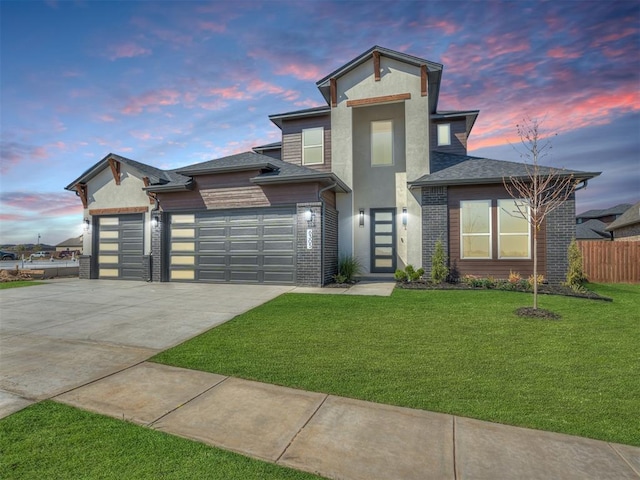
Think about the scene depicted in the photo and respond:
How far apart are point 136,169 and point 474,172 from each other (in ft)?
44.6

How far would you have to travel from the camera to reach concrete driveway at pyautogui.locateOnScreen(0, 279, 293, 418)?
13.1 feet

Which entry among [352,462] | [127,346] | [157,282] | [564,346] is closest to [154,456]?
[352,462]

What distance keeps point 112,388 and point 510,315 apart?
7151 mm

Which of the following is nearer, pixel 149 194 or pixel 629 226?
pixel 149 194

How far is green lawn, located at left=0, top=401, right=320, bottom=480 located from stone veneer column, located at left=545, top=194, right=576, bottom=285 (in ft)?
38.7

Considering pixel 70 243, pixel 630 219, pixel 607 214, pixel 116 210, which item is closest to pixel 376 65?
pixel 116 210

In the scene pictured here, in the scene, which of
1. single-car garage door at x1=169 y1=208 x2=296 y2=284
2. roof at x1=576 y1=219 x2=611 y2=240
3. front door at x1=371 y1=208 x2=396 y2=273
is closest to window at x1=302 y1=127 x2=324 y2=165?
front door at x1=371 y1=208 x2=396 y2=273

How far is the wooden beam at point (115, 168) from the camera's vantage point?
13.8 m

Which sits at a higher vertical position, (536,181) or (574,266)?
(536,181)

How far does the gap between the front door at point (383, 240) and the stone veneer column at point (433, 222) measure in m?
1.48

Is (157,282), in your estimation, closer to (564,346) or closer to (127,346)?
(127,346)

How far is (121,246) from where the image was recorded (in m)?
14.0

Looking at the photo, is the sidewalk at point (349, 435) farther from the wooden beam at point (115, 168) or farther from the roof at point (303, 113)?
the wooden beam at point (115, 168)

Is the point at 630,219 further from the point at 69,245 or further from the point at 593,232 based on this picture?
the point at 69,245
